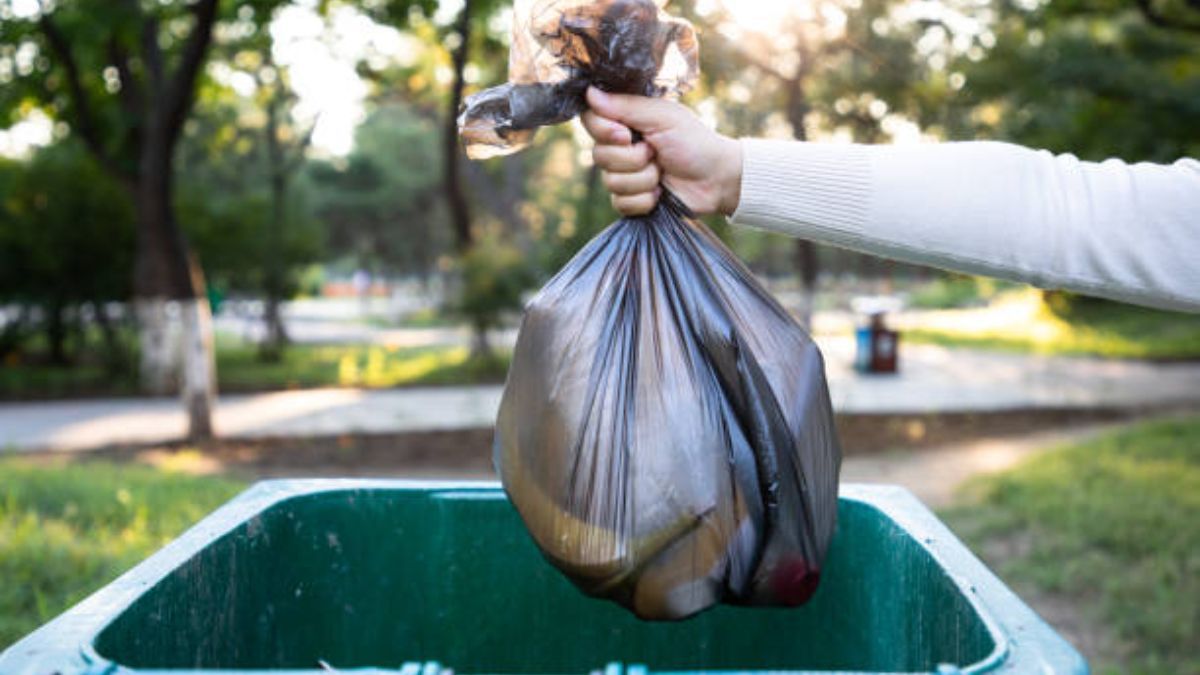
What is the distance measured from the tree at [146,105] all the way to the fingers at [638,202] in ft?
24.9

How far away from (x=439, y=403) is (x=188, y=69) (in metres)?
4.42

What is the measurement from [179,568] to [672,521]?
74cm

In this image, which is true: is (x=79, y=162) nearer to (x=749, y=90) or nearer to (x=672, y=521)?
(x=749, y=90)

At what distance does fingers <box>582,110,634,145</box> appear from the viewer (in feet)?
4.87

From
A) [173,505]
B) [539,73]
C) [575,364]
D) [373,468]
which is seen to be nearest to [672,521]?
[575,364]

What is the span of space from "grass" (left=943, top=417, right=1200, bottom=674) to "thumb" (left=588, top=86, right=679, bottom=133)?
2926mm

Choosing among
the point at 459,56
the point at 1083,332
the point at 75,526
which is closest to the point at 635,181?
the point at 75,526

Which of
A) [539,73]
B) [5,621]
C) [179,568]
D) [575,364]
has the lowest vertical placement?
[5,621]

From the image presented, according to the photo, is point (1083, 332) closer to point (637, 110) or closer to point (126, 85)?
point (126, 85)

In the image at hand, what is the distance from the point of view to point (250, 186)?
78.8ft

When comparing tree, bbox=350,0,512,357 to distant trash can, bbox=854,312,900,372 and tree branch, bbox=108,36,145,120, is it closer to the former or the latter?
Result: tree branch, bbox=108,36,145,120

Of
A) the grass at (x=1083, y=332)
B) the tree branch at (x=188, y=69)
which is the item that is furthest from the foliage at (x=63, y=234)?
the grass at (x=1083, y=332)

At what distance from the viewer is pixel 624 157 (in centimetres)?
149

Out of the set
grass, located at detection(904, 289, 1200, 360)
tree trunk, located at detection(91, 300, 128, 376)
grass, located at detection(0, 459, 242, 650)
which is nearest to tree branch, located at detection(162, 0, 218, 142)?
grass, located at detection(0, 459, 242, 650)
